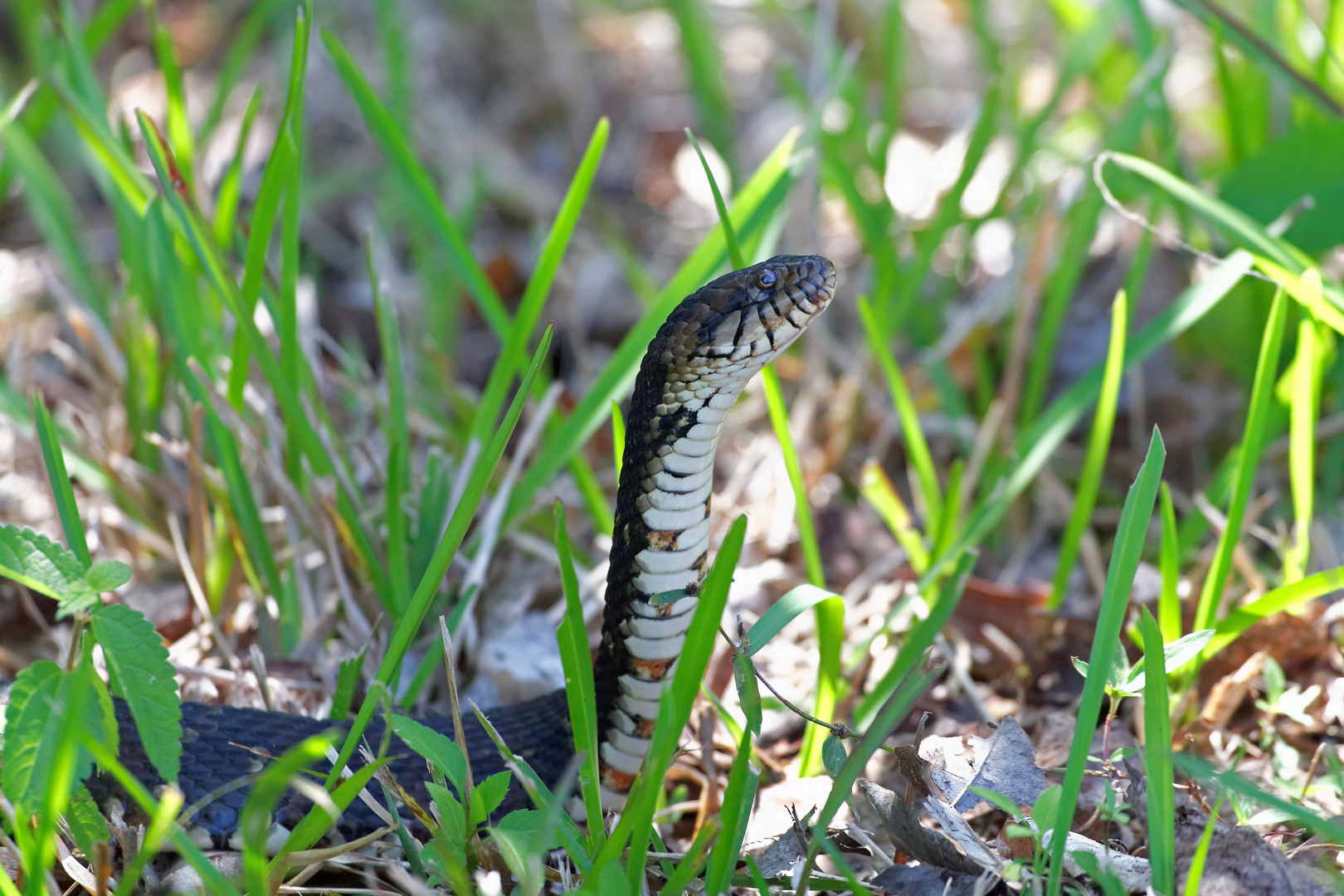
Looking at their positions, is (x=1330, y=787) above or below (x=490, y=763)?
above

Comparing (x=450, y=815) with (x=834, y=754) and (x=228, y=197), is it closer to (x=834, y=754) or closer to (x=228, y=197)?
(x=834, y=754)

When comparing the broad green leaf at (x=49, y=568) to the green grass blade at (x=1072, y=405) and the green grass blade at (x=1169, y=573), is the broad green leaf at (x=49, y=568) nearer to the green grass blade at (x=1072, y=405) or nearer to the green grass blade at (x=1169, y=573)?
the green grass blade at (x=1072, y=405)

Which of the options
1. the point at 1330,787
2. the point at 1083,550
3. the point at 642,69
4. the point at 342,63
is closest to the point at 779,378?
the point at 1083,550

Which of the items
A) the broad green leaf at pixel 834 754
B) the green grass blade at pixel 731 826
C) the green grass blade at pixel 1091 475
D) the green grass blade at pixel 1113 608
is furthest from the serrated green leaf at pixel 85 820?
the green grass blade at pixel 1091 475

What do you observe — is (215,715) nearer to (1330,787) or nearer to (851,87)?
(1330,787)

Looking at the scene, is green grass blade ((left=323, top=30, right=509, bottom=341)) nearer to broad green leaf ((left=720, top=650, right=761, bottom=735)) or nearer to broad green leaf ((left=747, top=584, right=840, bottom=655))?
broad green leaf ((left=747, top=584, right=840, bottom=655))
